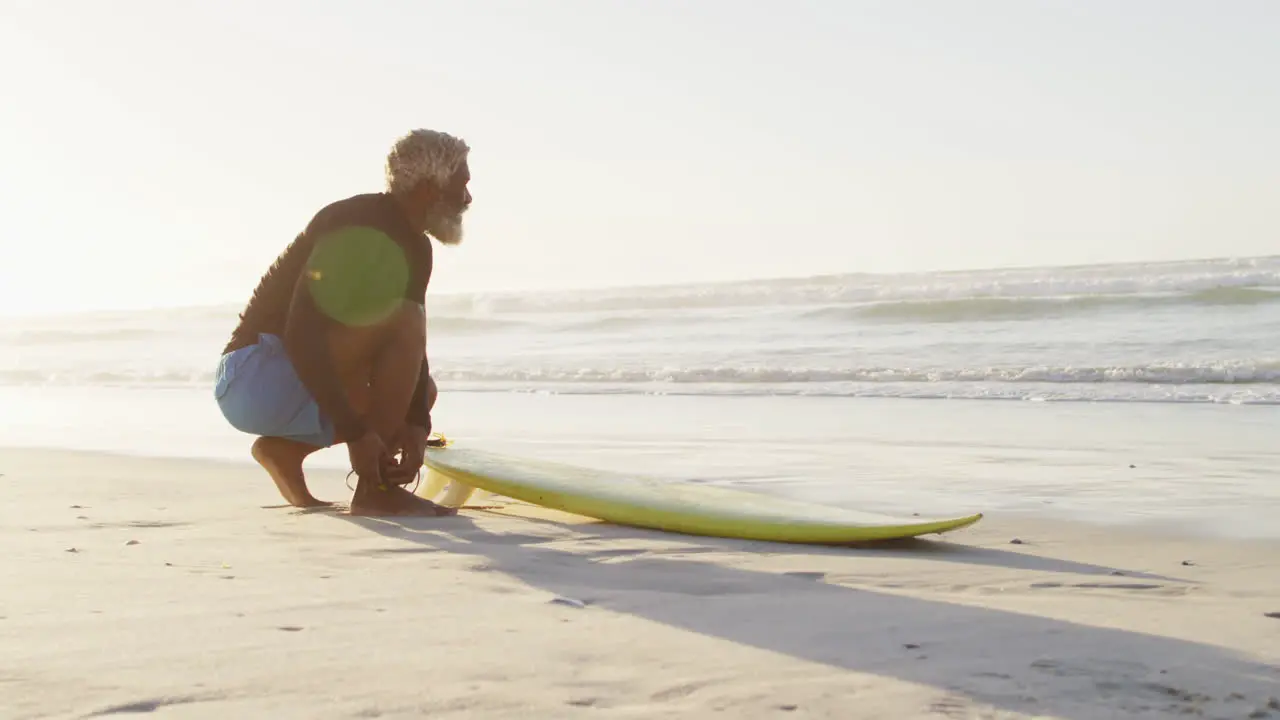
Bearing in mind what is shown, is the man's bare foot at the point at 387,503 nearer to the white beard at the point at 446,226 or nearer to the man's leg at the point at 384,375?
the man's leg at the point at 384,375

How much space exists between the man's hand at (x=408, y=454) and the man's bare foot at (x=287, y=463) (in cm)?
31

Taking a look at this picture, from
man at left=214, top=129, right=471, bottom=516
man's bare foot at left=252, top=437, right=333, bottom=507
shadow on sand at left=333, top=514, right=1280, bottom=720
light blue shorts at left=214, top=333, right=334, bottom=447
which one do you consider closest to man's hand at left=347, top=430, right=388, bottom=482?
man at left=214, top=129, right=471, bottom=516

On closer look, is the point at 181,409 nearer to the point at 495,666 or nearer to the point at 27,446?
the point at 27,446

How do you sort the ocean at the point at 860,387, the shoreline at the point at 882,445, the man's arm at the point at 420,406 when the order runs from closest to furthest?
the man's arm at the point at 420,406 → the shoreline at the point at 882,445 → the ocean at the point at 860,387

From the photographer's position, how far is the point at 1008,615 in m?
2.01

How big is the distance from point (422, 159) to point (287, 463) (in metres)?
0.89

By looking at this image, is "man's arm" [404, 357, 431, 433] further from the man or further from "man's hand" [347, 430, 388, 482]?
"man's hand" [347, 430, 388, 482]

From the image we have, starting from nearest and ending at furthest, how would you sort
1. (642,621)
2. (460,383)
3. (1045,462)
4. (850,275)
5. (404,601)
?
(642,621), (404,601), (1045,462), (460,383), (850,275)

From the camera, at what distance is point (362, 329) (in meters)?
3.14

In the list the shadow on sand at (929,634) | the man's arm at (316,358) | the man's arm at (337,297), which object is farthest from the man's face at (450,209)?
the shadow on sand at (929,634)

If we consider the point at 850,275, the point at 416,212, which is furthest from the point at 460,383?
the point at 850,275

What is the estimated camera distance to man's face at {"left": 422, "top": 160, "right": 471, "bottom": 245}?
3.19 meters

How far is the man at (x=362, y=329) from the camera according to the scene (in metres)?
3.07

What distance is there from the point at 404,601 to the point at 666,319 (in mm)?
15955
